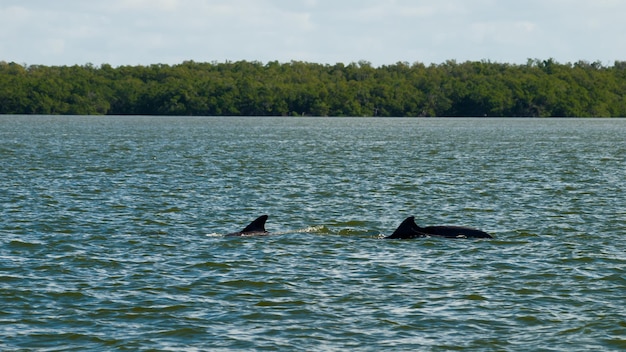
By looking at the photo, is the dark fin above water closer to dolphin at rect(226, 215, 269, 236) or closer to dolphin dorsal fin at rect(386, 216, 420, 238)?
dolphin dorsal fin at rect(386, 216, 420, 238)

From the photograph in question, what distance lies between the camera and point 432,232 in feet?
103

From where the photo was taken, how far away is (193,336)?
1986 cm

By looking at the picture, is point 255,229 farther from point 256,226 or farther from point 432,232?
point 432,232

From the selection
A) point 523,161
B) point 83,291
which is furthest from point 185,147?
point 83,291

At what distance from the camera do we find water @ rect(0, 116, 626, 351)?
20.2m

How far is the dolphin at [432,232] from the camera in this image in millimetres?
30812

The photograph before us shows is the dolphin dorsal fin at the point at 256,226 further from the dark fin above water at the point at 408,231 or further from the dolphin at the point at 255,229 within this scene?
the dark fin above water at the point at 408,231

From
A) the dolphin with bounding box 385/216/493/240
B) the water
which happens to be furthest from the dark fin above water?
Answer: the water

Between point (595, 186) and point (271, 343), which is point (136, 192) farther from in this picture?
point (271, 343)

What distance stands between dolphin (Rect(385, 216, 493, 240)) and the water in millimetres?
781

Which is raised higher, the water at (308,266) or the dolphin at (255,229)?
the dolphin at (255,229)

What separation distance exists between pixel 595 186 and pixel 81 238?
28.2 m

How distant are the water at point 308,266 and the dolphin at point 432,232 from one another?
78 cm

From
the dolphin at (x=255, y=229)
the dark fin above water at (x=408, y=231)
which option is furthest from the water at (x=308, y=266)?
the dark fin above water at (x=408, y=231)
